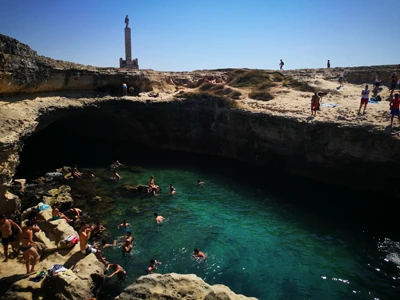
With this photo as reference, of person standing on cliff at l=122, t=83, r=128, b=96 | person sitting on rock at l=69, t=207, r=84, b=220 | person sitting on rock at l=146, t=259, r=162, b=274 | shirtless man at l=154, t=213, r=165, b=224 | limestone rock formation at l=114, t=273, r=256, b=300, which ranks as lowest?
person sitting on rock at l=146, t=259, r=162, b=274

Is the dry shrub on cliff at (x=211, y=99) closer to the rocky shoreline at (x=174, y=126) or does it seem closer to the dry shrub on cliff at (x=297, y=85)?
the rocky shoreline at (x=174, y=126)

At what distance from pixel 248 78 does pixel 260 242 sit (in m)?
20.9

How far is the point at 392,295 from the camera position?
1049cm

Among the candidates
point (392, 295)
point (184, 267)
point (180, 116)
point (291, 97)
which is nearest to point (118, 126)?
point (180, 116)

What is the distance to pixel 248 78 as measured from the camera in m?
31.0

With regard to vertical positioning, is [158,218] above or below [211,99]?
below

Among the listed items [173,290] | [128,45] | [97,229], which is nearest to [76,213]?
[97,229]

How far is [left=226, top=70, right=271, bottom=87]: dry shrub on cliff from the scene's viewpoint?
30000mm

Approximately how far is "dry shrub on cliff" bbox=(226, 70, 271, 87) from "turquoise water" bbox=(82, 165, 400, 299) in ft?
43.5

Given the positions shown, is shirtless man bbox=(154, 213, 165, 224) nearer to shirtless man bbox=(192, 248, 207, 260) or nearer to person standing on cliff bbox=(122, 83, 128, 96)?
shirtless man bbox=(192, 248, 207, 260)

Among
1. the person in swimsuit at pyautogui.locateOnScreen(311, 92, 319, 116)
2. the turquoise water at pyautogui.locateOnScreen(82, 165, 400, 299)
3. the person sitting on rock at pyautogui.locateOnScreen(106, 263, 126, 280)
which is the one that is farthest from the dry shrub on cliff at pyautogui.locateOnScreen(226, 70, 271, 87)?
the person sitting on rock at pyautogui.locateOnScreen(106, 263, 126, 280)

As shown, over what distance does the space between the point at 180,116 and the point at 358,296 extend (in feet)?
63.1

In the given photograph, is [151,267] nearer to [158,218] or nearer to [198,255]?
[198,255]

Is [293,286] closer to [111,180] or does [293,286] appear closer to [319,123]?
[319,123]
